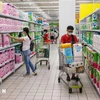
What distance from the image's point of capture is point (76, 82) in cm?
582

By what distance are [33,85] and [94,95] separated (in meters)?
1.82

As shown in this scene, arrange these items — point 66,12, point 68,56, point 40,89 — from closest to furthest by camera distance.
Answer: point 68,56
point 40,89
point 66,12

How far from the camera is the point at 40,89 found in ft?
18.0

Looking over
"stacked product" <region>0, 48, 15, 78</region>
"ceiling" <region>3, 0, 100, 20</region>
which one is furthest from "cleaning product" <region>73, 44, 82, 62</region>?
"ceiling" <region>3, 0, 100, 20</region>

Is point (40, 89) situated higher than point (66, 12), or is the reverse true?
point (66, 12)

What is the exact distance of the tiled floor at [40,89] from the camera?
4.86 metres

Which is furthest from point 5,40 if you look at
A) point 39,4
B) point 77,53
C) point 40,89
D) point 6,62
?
point 39,4

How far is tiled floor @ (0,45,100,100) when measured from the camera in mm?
4859

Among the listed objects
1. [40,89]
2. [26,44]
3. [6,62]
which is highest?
[26,44]

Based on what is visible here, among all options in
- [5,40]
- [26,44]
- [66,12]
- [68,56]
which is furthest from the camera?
[66,12]

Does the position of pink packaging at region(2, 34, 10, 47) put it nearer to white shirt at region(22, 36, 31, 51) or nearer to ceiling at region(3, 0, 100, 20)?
white shirt at region(22, 36, 31, 51)

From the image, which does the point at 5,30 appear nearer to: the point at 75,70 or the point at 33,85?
the point at 33,85

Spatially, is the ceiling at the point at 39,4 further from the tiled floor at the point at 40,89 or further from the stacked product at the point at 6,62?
the tiled floor at the point at 40,89

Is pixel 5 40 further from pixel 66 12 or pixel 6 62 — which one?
pixel 66 12
